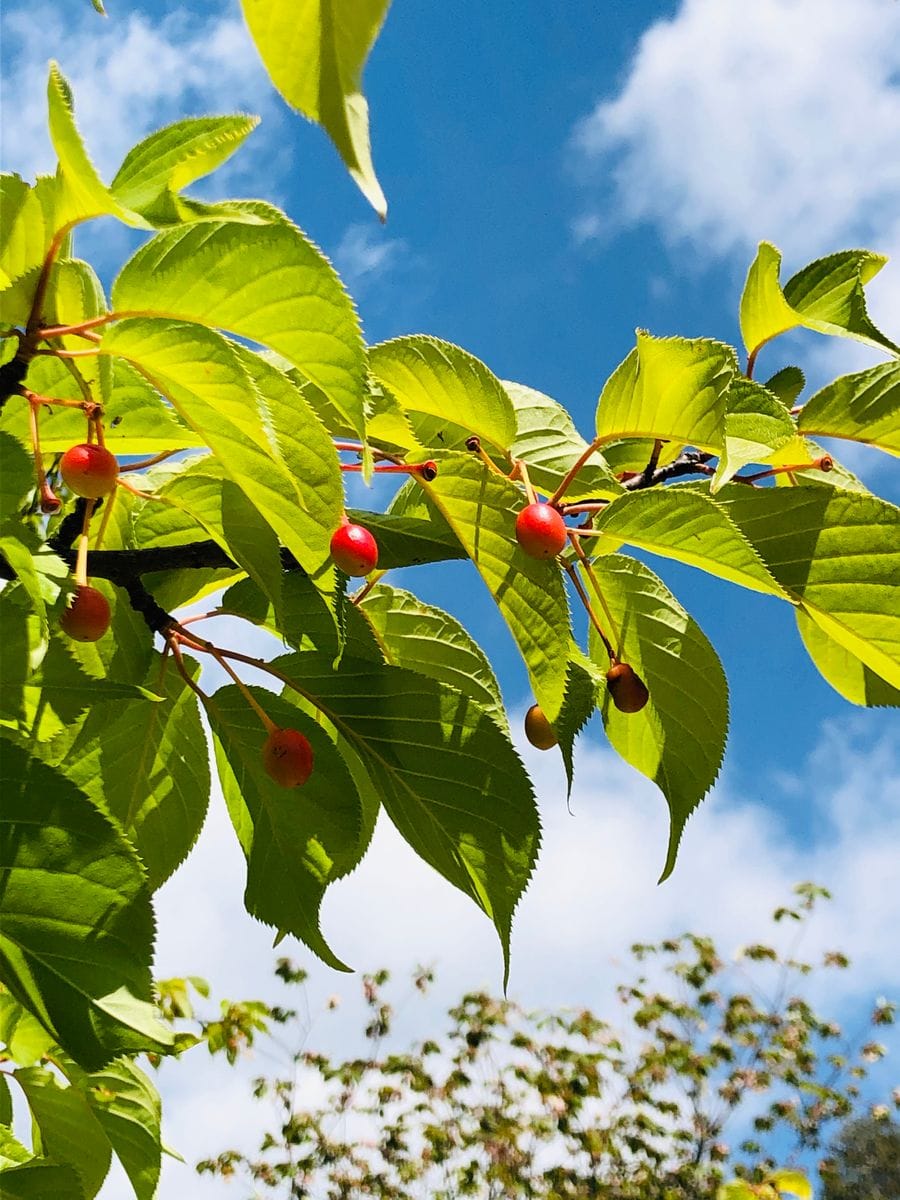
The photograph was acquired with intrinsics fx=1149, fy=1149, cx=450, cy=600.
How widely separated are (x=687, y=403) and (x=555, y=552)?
237 mm

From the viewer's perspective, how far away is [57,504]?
1.49 m

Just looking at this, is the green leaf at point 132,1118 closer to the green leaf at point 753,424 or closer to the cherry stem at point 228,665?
the cherry stem at point 228,665

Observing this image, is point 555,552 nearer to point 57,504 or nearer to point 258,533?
point 258,533

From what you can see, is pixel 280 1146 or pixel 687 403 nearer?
pixel 687 403

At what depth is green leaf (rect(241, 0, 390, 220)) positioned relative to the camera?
0.43m

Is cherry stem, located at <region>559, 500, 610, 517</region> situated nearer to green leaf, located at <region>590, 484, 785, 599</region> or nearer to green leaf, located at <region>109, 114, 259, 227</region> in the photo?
green leaf, located at <region>590, 484, 785, 599</region>

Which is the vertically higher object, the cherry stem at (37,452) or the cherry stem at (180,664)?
the cherry stem at (37,452)

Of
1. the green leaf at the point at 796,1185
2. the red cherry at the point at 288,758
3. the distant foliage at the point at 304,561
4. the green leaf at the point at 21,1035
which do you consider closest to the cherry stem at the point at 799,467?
the distant foliage at the point at 304,561

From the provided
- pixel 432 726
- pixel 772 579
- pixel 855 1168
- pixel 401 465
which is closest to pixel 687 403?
pixel 772 579

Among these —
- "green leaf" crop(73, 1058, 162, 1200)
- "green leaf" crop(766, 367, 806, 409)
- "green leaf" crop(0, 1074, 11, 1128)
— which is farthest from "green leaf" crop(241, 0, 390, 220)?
"green leaf" crop(0, 1074, 11, 1128)

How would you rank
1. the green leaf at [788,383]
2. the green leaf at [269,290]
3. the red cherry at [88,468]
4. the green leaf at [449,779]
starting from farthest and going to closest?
the green leaf at [788,383]
the green leaf at [449,779]
the red cherry at [88,468]
the green leaf at [269,290]

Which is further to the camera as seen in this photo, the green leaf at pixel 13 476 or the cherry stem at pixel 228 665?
the cherry stem at pixel 228 665

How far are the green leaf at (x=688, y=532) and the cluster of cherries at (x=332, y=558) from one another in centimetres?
8

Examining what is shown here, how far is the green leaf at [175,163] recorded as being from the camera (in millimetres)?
949
